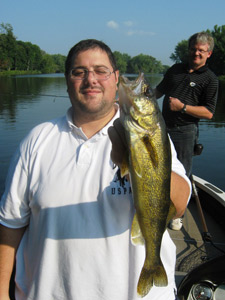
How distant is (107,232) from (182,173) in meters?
0.71

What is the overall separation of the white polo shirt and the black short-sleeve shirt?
299 centimetres

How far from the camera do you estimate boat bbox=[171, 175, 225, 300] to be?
2.94 m

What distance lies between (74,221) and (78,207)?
105mm

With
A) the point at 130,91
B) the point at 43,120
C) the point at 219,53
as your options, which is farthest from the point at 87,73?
the point at 219,53

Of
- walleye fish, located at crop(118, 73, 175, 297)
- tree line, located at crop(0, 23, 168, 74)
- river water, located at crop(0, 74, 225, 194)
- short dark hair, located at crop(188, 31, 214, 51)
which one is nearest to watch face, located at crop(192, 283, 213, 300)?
walleye fish, located at crop(118, 73, 175, 297)

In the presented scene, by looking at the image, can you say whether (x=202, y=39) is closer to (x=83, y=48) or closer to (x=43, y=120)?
(x=83, y=48)

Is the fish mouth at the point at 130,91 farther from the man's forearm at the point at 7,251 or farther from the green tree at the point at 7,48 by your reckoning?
the green tree at the point at 7,48

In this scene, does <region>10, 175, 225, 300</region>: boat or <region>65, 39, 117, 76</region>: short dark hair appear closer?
<region>65, 39, 117, 76</region>: short dark hair

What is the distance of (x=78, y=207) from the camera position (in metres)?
2.01

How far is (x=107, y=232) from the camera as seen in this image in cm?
196

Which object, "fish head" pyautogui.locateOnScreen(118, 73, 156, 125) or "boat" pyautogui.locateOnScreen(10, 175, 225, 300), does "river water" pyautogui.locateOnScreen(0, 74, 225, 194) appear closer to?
"boat" pyautogui.locateOnScreen(10, 175, 225, 300)

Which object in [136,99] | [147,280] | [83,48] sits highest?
[83,48]

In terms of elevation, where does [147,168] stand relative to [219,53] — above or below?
below

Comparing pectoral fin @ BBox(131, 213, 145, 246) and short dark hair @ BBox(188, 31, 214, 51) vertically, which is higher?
short dark hair @ BBox(188, 31, 214, 51)
